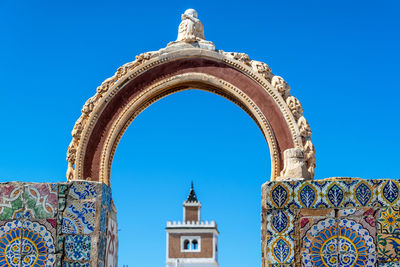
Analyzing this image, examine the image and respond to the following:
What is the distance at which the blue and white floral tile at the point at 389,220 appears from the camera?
501cm

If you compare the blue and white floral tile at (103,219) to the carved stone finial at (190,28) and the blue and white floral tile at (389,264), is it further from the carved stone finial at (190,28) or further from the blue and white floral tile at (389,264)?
the carved stone finial at (190,28)

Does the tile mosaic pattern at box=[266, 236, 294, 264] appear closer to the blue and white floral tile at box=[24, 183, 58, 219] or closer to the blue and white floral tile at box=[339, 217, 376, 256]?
the blue and white floral tile at box=[339, 217, 376, 256]

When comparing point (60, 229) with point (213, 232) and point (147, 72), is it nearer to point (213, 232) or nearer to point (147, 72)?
point (147, 72)

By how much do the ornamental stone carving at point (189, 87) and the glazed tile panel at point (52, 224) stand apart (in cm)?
896

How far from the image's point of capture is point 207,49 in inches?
587

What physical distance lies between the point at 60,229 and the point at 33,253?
26cm

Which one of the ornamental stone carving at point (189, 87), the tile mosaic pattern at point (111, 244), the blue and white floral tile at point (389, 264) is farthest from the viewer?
the ornamental stone carving at point (189, 87)

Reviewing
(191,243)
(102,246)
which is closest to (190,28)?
(102,246)

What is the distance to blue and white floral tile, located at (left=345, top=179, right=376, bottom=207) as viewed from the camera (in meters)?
5.08

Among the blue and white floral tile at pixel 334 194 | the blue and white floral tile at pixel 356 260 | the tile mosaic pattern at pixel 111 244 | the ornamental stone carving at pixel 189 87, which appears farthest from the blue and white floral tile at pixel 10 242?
the ornamental stone carving at pixel 189 87

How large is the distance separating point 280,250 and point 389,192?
35.5 inches

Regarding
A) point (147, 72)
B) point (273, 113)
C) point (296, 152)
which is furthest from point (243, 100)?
point (296, 152)

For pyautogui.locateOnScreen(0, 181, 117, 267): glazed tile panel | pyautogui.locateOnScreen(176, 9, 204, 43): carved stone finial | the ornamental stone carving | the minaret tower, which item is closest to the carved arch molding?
Answer: the ornamental stone carving

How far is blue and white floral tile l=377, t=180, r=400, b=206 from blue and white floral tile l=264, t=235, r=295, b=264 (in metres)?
0.73
